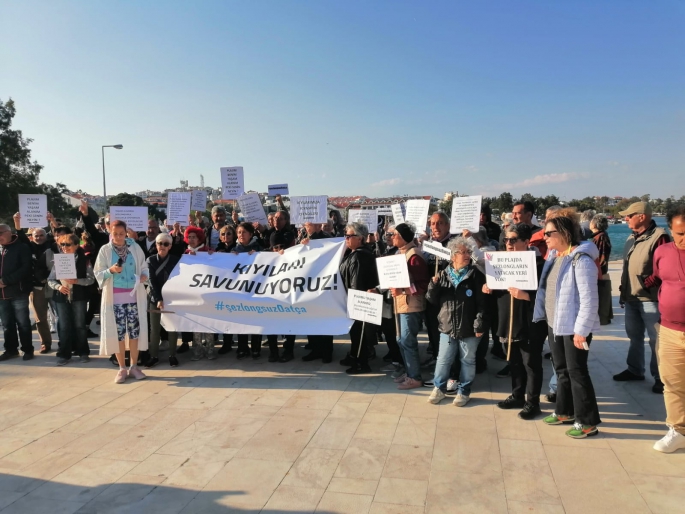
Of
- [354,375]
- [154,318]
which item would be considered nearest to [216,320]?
[154,318]

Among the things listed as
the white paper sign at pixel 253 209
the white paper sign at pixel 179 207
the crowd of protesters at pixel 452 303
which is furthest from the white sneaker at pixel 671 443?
the white paper sign at pixel 179 207

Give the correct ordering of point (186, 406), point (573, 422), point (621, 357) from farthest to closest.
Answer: point (621, 357), point (186, 406), point (573, 422)

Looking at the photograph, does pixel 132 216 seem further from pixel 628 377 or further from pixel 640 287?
pixel 628 377

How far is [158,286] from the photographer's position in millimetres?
6152

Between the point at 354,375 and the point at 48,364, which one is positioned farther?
the point at 48,364

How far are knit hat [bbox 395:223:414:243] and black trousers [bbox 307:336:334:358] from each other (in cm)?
200

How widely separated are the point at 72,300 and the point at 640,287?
24.5 ft

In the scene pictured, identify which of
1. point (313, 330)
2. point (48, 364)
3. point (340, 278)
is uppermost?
point (340, 278)

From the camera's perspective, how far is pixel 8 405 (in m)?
4.80

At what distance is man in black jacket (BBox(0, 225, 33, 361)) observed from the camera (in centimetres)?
645

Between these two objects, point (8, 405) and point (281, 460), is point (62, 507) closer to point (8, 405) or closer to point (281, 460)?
point (281, 460)

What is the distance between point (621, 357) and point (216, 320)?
18.5 feet

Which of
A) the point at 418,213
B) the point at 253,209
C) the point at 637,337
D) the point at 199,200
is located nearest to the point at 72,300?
the point at 253,209

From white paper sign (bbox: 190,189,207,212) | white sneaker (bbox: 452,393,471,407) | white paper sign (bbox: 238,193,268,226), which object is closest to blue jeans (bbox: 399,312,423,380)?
white sneaker (bbox: 452,393,471,407)
